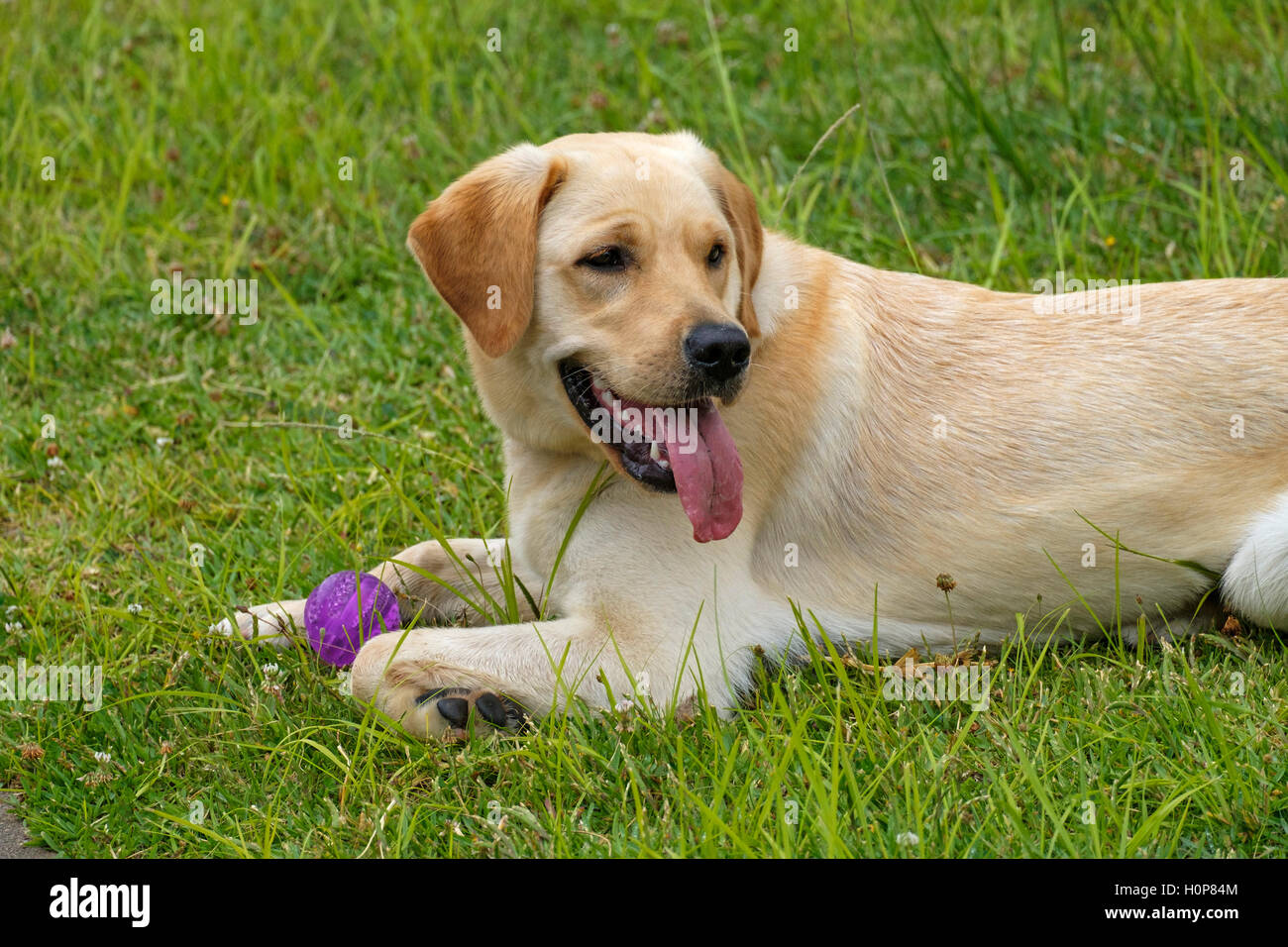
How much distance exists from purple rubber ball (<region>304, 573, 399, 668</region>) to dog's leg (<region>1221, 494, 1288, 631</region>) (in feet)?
7.48

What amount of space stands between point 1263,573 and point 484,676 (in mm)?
2011

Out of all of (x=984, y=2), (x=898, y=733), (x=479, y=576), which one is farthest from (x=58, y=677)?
(x=984, y=2)

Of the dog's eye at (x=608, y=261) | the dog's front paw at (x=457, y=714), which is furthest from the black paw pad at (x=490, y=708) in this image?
the dog's eye at (x=608, y=261)

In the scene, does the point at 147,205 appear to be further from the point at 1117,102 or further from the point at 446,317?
the point at 1117,102

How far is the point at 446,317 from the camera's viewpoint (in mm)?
5637

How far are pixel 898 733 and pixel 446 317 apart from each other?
307 centimetres

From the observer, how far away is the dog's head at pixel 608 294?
3.33m

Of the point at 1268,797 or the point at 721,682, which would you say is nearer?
the point at 1268,797

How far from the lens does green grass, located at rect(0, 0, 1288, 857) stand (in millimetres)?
3062

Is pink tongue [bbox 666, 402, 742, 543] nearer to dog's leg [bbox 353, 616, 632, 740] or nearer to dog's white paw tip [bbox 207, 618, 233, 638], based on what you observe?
dog's leg [bbox 353, 616, 632, 740]
